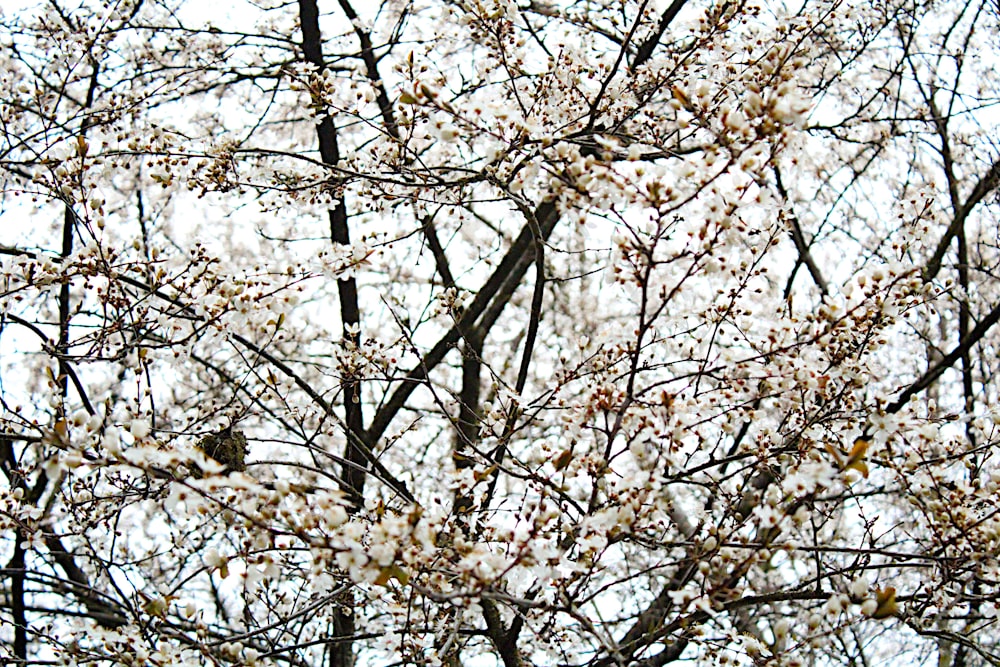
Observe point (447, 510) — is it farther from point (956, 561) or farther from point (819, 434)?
point (956, 561)

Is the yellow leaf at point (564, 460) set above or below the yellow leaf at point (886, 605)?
above

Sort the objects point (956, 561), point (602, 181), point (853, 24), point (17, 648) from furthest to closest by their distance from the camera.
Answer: point (853, 24) → point (17, 648) → point (956, 561) → point (602, 181)

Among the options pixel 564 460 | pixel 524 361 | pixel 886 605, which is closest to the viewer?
pixel 886 605

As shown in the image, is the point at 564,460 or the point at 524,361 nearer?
the point at 564,460

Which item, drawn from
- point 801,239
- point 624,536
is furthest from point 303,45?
point 624,536

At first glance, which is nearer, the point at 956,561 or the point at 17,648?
the point at 956,561

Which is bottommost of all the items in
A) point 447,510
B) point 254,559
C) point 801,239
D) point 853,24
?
point 254,559

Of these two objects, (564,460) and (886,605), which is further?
(564,460)

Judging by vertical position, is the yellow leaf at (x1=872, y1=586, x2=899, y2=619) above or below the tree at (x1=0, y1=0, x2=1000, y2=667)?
below

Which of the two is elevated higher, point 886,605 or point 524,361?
point 524,361

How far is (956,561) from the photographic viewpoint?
235 cm

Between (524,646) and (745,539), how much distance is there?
2263 mm

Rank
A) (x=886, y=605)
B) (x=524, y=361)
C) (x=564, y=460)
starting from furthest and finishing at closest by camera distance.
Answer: (x=524, y=361) < (x=564, y=460) < (x=886, y=605)

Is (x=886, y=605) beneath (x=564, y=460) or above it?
beneath
